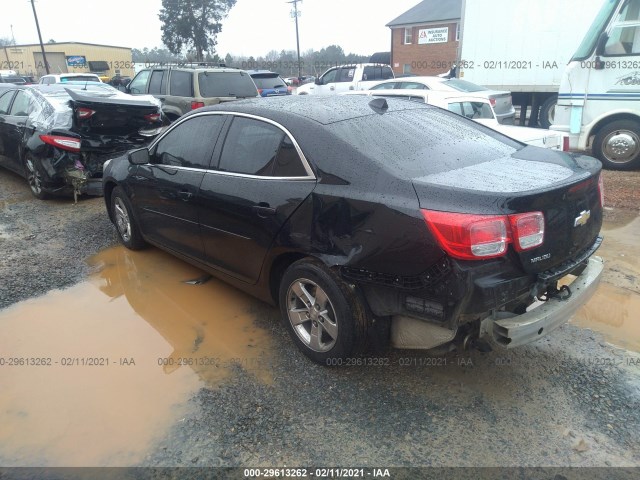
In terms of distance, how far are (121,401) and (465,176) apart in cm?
247

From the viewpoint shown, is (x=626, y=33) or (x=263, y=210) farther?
(x=626, y=33)

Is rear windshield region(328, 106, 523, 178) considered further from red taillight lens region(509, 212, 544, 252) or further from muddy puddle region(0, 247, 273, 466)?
muddy puddle region(0, 247, 273, 466)

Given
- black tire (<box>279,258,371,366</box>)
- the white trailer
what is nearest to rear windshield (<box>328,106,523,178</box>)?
black tire (<box>279,258,371,366</box>)

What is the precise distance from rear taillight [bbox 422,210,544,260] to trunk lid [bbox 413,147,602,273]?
1.5 inches

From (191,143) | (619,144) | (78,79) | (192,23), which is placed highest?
(192,23)

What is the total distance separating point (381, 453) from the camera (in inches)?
95.8

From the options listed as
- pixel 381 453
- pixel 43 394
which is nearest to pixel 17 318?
pixel 43 394

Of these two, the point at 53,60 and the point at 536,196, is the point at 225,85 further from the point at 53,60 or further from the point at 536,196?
the point at 53,60

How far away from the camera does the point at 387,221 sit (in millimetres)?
2514

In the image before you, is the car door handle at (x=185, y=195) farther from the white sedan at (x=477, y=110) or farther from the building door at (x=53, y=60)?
the building door at (x=53, y=60)

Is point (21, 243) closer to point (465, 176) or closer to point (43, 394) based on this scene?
point (43, 394)

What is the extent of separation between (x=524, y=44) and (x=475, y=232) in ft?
37.2

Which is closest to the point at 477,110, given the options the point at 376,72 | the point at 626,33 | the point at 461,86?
the point at 461,86

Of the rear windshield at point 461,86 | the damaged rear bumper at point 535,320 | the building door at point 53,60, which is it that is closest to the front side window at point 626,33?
the rear windshield at point 461,86
